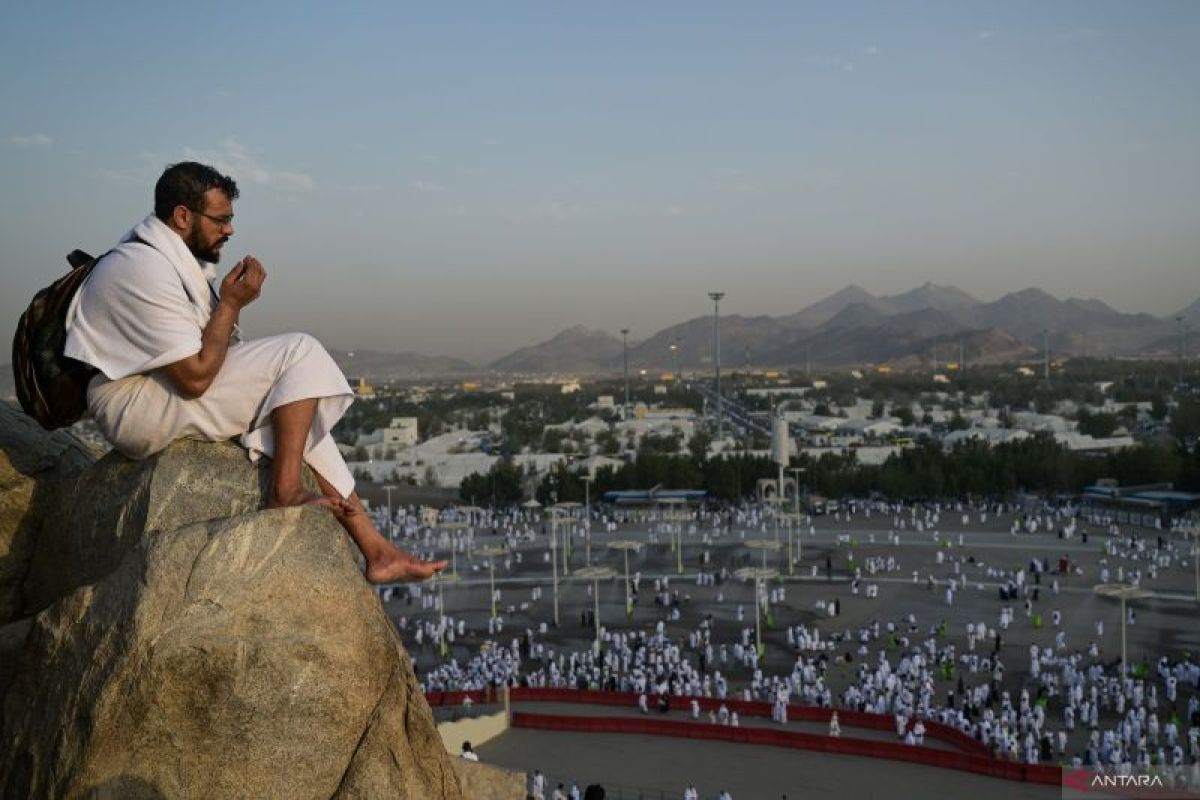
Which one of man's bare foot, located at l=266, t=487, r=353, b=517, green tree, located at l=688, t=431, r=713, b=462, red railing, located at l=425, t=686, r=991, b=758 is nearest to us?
man's bare foot, located at l=266, t=487, r=353, b=517

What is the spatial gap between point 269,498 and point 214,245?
943mm

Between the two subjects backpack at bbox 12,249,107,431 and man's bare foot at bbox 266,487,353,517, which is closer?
man's bare foot at bbox 266,487,353,517

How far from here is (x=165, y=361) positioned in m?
3.50

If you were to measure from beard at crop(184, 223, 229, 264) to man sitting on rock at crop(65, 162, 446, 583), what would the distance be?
0.04 metres

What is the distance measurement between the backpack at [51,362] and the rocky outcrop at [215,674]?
510 mm

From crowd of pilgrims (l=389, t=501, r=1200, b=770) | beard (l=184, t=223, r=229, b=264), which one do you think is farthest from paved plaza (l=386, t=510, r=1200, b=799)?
beard (l=184, t=223, r=229, b=264)

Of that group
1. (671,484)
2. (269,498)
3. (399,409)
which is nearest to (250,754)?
(269,498)

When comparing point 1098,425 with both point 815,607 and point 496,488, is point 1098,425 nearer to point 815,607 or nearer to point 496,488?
point 496,488

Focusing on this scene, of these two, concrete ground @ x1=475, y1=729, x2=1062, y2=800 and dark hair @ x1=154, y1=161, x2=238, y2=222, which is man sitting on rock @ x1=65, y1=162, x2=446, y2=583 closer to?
dark hair @ x1=154, y1=161, x2=238, y2=222

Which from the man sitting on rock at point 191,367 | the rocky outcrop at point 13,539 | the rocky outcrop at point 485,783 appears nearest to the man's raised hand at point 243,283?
the man sitting on rock at point 191,367

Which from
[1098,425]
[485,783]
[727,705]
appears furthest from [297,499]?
[1098,425]

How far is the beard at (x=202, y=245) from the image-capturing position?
3.84 metres

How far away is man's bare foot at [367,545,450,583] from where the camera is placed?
3748mm

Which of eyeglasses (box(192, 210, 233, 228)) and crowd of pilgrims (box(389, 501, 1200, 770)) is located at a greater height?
eyeglasses (box(192, 210, 233, 228))
